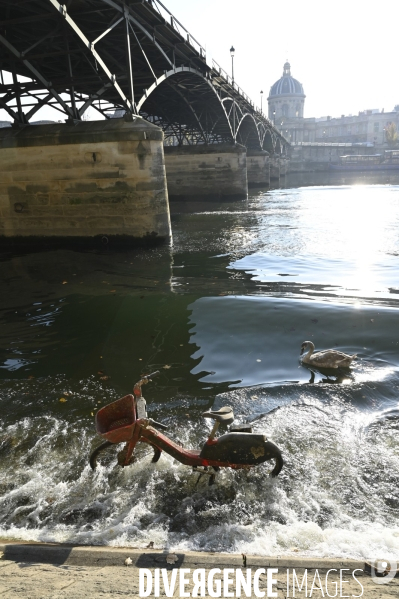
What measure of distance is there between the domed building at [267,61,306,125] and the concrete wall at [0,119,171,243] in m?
160

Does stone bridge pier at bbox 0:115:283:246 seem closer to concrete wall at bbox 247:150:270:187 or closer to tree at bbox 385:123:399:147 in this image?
concrete wall at bbox 247:150:270:187

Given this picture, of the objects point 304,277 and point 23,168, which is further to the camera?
point 23,168

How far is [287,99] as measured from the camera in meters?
161

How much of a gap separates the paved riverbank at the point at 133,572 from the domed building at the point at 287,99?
565 feet

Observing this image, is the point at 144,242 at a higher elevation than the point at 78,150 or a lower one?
lower

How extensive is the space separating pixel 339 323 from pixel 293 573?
18.4ft

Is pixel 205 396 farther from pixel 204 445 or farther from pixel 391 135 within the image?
pixel 391 135

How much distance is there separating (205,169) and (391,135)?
12683 centimetres

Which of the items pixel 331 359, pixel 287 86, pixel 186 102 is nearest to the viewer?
pixel 331 359

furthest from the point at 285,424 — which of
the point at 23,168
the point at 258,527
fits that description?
the point at 23,168

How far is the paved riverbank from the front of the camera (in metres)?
2.32

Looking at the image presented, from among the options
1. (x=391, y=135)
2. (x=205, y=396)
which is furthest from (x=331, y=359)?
(x=391, y=135)

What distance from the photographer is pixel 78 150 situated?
1440 cm

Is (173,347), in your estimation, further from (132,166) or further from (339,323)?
(132,166)
